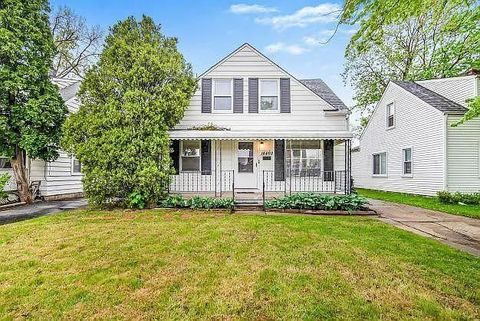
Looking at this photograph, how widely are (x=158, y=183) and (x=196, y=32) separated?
1173 centimetres

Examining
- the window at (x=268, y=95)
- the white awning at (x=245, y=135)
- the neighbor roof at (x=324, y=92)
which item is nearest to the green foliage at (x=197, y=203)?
the white awning at (x=245, y=135)

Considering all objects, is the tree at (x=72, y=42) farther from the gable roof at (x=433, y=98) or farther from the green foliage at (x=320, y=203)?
the gable roof at (x=433, y=98)

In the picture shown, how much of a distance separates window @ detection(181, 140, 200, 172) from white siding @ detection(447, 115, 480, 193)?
35.7 feet

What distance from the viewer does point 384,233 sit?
638 cm

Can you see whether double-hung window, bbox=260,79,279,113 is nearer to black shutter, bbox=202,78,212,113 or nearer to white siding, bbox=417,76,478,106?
black shutter, bbox=202,78,212,113

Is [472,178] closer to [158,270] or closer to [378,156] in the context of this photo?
[378,156]

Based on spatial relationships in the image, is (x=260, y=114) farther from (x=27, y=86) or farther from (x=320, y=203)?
(x=27, y=86)

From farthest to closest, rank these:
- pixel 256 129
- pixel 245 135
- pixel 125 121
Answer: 1. pixel 256 129
2. pixel 245 135
3. pixel 125 121

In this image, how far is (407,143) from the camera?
51.0 ft

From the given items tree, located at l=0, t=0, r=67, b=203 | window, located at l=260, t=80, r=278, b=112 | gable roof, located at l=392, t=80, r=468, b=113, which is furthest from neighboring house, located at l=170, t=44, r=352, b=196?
tree, located at l=0, t=0, r=67, b=203

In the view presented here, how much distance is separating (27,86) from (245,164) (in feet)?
28.7

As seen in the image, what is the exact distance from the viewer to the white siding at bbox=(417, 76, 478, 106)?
44.4 ft

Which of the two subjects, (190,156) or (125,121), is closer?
(125,121)

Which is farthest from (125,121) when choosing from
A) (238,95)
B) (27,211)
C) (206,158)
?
(238,95)
